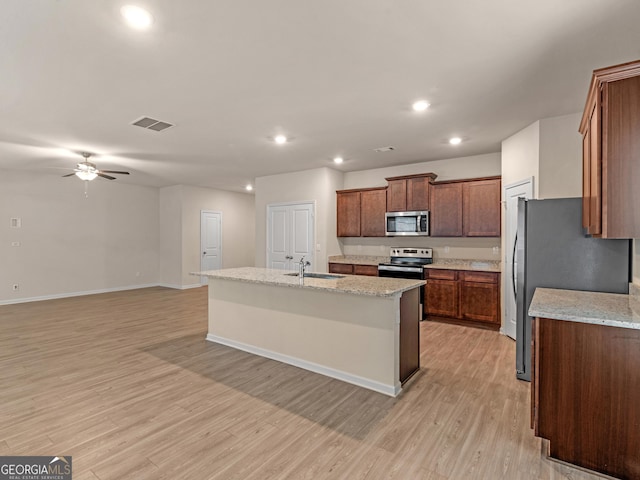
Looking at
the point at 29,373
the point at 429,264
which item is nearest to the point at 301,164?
the point at 429,264

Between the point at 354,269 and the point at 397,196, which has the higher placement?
the point at 397,196

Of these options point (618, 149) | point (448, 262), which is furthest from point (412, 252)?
point (618, 149)

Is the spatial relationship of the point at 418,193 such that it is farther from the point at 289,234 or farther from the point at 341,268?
the point at 289,234

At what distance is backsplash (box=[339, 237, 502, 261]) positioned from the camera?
540 centimetres

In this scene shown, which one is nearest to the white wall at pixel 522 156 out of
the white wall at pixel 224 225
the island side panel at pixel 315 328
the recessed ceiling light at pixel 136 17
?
the island side panel at pixel 315 328

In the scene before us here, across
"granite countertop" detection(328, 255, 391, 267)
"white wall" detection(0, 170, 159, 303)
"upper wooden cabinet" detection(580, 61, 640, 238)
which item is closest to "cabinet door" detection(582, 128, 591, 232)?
"upper wooden cabinet" detection(580, 61, 640, 238)

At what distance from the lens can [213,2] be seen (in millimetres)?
1952

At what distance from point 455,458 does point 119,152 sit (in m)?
5.95

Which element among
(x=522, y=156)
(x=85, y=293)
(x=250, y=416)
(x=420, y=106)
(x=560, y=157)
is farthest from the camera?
(x=85, y=293)

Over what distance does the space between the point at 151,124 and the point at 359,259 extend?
431cm

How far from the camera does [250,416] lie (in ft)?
8.25

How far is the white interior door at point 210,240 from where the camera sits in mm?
9109

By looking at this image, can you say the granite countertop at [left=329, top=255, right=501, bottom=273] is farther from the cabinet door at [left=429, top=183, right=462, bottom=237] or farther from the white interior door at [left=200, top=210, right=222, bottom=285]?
the white interior door at [left=200, top=210, right=222, bottom=285]

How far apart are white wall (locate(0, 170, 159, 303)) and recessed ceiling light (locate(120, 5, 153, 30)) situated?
6.77 m
